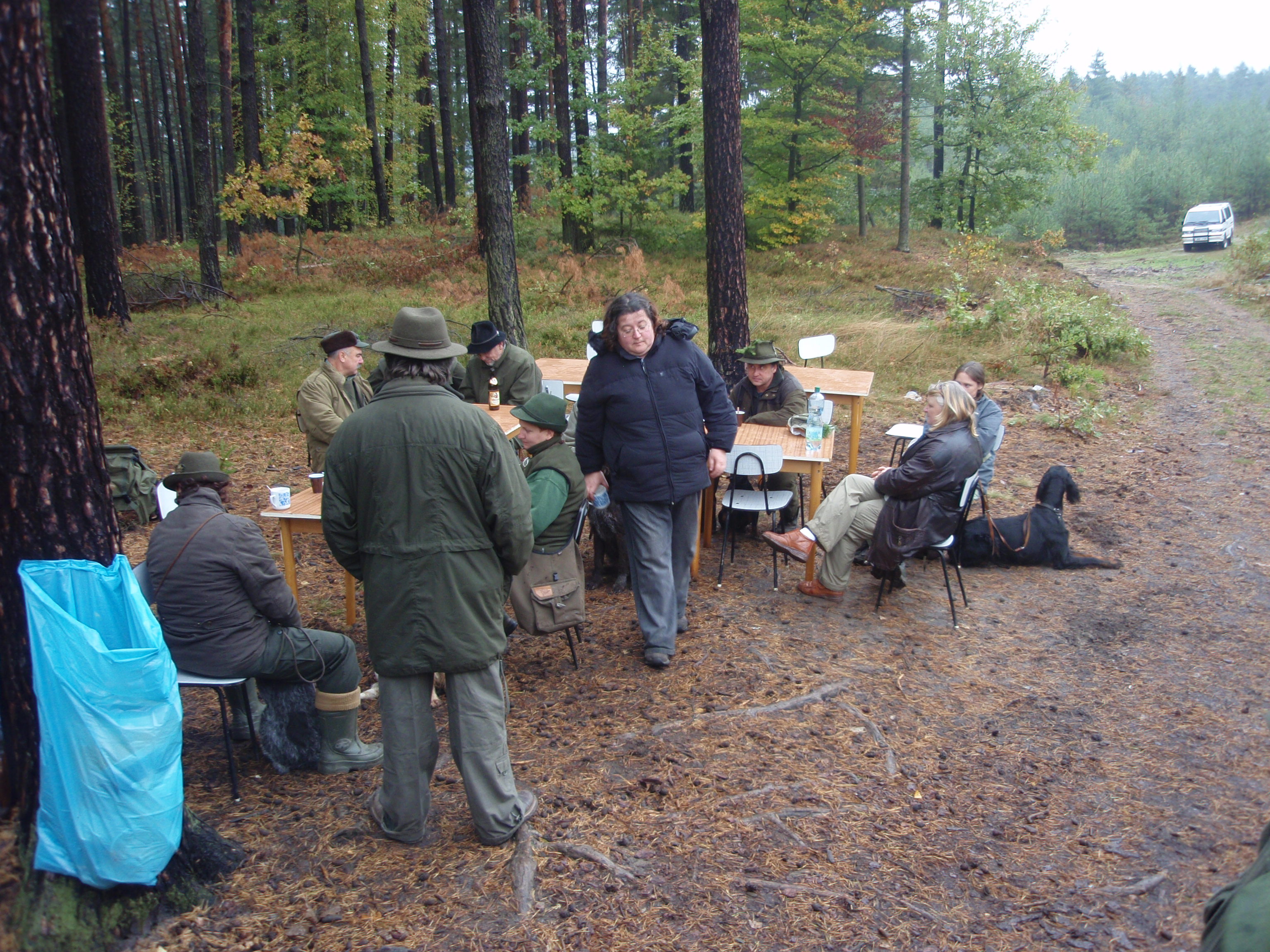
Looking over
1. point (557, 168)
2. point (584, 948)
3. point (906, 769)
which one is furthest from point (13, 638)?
point (557, 168)

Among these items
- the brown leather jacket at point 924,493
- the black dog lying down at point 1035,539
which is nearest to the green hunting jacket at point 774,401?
the brown leather jacket at point 924,493

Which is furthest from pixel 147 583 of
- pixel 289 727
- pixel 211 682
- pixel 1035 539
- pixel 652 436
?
pixel 1035 539

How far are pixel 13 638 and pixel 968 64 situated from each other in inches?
1174

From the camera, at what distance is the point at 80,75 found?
11.6m

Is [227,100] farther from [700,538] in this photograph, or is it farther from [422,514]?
[422,514]

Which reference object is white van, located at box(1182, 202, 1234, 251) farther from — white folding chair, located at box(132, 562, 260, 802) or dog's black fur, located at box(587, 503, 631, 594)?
white folding chair, located at box(132, 562, 260, 802)

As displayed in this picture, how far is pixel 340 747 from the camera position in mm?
3648

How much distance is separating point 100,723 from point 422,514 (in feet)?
3.46

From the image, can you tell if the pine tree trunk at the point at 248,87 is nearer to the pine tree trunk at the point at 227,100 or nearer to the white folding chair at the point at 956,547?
the pine tree trunk at the point at 227,100

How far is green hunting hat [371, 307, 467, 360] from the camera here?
114 inches

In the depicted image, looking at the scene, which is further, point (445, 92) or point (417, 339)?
point (445, 92)

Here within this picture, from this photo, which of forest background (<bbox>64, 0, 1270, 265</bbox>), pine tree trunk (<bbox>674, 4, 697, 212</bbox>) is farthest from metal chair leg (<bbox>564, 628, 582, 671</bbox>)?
pine tree trunk (<bbox>674, 4, 697, 212</bbox>)

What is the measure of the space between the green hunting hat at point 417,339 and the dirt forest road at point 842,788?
1750 millimetres

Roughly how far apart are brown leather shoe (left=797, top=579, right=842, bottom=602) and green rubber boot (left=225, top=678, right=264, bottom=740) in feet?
10.7
